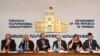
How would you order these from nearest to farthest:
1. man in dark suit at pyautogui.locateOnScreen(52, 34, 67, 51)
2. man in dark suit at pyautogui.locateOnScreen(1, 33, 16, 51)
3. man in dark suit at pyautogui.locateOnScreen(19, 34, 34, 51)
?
man in dark suit at pyautogui.locateOnScreen(52, 34, 67, 51), man in dark suit at pyautogui.locateOnScreen(19, 34, 34, 51), man in dark suit at pyautogui.locateOnScreen(1, 33, 16, 51)

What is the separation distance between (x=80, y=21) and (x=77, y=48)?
1211 millimetres

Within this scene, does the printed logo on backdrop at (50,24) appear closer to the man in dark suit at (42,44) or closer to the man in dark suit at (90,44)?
the man in dark suit at (90,44)

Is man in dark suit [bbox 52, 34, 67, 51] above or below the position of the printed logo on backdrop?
below

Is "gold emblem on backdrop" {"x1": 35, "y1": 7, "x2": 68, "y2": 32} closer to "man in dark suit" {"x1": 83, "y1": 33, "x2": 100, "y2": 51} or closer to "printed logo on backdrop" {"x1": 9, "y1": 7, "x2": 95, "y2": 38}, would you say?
"printed logo on backdrop" {"x1": 9, "y1": 7, "x2": 95, "y2": 38}

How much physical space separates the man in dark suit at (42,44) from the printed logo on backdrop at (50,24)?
43cm

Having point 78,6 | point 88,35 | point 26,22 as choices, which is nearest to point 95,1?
point 78,6

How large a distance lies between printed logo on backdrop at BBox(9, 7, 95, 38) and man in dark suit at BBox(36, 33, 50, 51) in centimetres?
43

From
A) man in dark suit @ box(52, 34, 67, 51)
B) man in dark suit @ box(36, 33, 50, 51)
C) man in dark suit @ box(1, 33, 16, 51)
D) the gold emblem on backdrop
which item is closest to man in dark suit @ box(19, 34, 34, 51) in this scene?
man in dark suit @ box(36, 33, 50, 51)

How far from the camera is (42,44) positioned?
29.5 ft

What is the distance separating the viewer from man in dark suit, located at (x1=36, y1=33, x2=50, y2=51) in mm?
8926

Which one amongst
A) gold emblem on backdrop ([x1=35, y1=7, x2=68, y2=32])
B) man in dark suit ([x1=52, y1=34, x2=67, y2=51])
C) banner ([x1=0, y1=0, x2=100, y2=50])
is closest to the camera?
man in dark suit ([x1=52, y1=34, x2=67, y2=51])

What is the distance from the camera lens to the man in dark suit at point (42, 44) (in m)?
8.93

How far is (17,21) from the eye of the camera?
968cm

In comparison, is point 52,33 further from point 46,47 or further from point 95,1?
point 95,1
